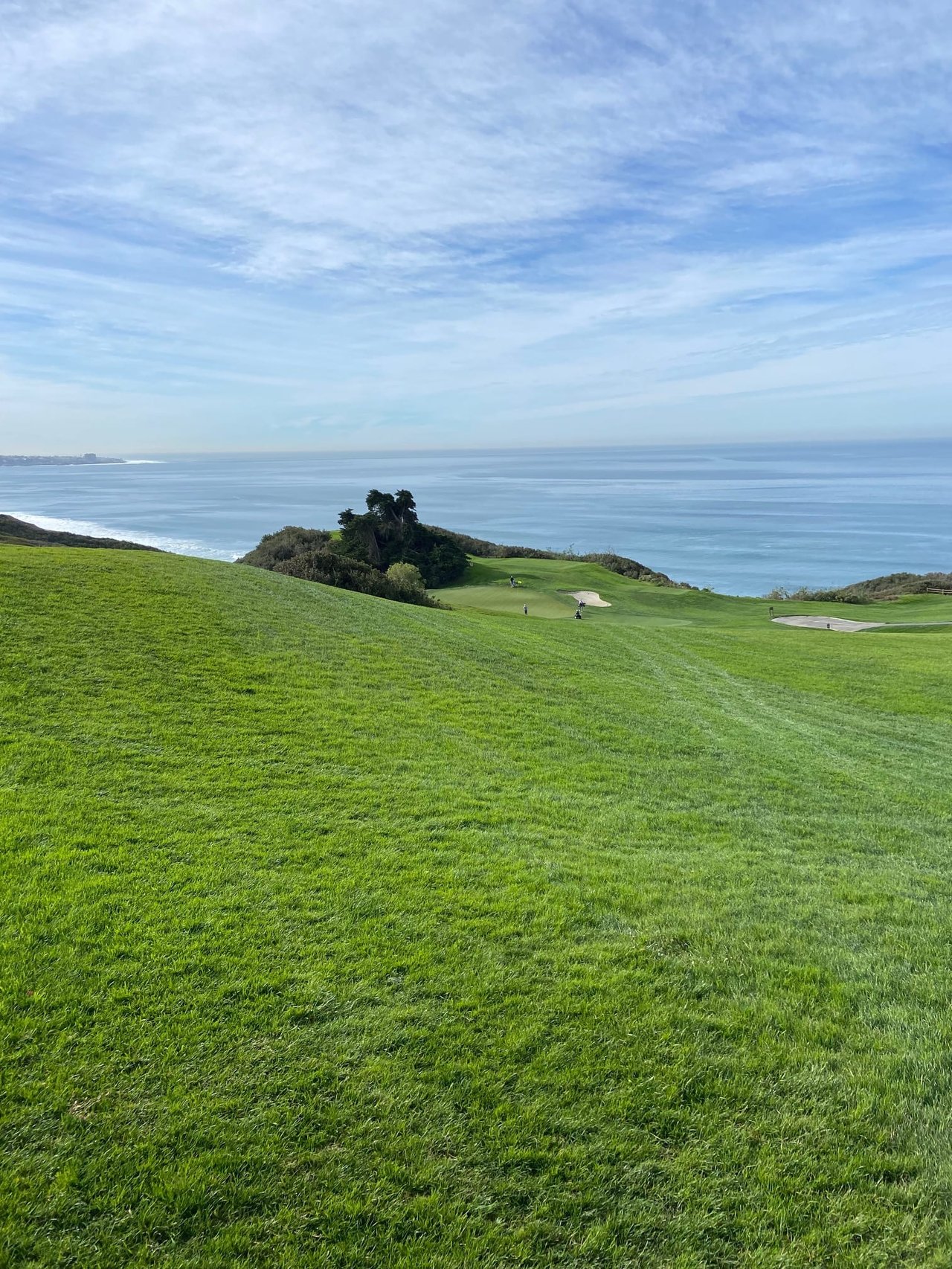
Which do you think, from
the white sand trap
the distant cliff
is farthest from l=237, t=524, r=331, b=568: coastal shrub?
the white sand trap

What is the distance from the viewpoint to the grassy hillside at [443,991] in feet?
11.6

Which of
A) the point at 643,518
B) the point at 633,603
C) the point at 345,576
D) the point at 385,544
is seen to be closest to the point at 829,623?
the point at 633,603

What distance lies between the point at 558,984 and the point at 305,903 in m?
2.36

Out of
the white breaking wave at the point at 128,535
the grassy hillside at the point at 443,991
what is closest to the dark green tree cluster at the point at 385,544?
the white breaking wave at the point at 128,535

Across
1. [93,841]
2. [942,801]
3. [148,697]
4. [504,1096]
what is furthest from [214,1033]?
[942,801]

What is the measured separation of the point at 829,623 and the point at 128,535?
71296mm

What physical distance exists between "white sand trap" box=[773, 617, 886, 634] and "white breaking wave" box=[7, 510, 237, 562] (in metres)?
46.1

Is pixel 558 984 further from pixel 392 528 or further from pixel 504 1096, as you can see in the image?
pixel 392 528

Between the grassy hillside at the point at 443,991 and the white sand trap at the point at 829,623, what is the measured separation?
28.0 m

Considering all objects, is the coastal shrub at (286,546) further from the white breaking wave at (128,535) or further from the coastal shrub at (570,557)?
the coastal shrub at (570,557)

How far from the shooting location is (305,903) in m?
6.10

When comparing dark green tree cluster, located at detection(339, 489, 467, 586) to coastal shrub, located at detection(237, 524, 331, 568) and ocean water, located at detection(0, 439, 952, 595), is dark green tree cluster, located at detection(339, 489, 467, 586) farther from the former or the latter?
ocean water, located at detection(0, 439, 952, 595)

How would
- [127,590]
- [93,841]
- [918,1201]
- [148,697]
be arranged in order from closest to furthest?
[918,1201] → [93,841] → [148,697] → [127,590]

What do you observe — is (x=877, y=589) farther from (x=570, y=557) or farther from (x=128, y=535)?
(x=128, y=535)
